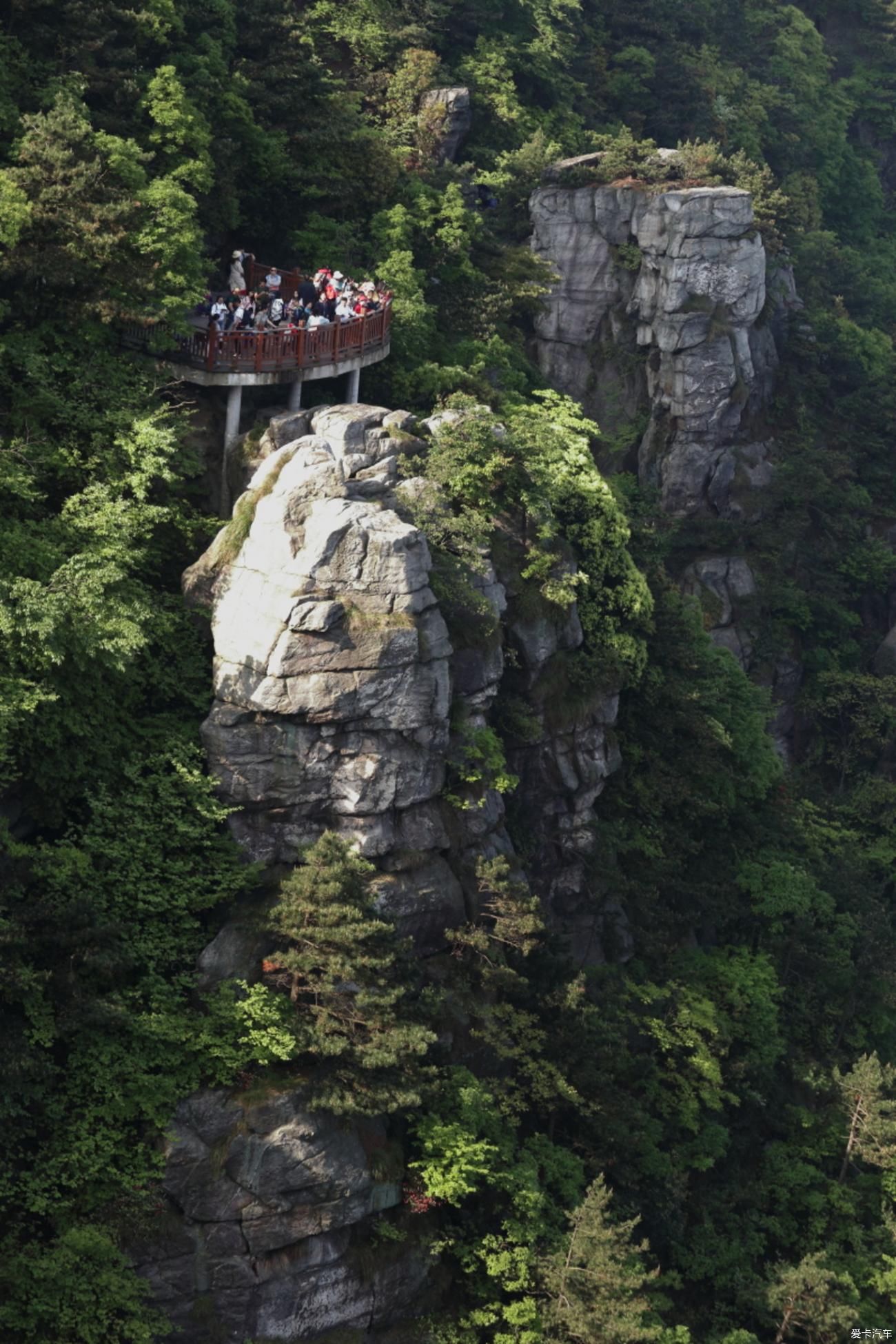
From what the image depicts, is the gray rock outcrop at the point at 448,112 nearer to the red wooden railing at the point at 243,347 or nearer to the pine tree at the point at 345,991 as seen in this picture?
the red wooden railing at the point at 243,347

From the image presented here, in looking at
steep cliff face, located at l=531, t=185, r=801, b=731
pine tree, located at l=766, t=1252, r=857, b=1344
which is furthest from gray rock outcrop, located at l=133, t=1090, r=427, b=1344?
steep cliff face, located at l=531, t=185, r=801, b=731

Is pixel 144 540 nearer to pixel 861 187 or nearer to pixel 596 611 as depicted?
pixel 596 611

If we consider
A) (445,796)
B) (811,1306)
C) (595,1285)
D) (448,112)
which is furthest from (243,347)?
(811,1306)

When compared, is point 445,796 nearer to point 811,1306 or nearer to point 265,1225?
point 265,1225

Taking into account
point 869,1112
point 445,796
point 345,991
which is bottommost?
point 869,1112

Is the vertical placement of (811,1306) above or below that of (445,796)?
below

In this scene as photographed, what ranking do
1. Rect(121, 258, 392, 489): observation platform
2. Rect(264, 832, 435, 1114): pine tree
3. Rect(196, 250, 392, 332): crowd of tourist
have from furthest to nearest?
1. Rect(196, 250, 392, 332): crowd of tourist
2. Rect(121, 258, 392, 489): observation platform
3. Rect(264, 832, 435, 1114): pine tree

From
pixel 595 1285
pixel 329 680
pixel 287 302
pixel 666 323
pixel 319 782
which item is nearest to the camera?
pixel 595 1285

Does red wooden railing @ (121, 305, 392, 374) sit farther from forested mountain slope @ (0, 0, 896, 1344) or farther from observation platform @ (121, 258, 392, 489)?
forested mountain slope @ (0, 0, 896, 1344)
